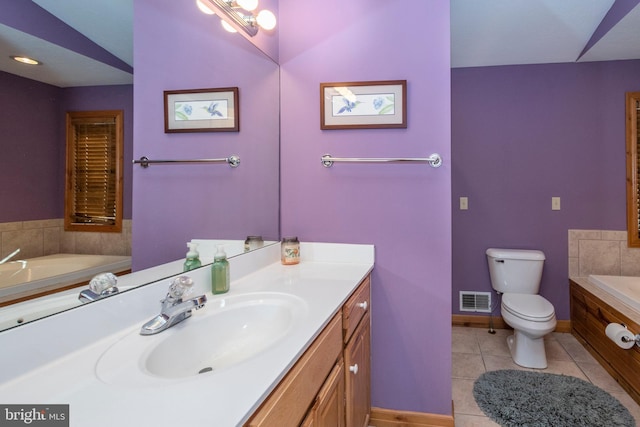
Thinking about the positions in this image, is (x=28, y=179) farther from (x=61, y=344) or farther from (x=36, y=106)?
(x=61, y=344)

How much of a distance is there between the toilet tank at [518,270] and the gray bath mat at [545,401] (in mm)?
691

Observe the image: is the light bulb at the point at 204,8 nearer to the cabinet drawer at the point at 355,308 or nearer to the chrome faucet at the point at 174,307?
the chrome faucet at the point at 174,307

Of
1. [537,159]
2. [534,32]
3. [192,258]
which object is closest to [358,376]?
[192,258]

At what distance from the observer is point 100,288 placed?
32.2 inches

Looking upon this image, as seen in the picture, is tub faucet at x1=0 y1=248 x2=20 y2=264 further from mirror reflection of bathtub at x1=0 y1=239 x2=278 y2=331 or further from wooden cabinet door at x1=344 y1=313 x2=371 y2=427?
wooden cabinet door at x1=344 y1=313 x2=371 y2=427

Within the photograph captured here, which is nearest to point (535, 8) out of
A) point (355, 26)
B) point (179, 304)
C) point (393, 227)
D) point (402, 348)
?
point (355, 26)

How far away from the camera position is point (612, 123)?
2.66m

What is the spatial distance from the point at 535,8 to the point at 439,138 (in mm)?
1474

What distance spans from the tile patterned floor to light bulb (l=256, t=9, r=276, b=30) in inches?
89.7

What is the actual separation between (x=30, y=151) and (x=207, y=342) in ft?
2.08

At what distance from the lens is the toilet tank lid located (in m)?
2.62

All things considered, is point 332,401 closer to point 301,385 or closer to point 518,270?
point 301,385

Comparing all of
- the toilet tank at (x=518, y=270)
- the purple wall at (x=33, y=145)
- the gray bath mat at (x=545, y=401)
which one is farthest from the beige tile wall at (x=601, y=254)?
the purple wall at (x=33, y=145)

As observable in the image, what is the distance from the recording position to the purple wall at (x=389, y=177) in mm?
1672
